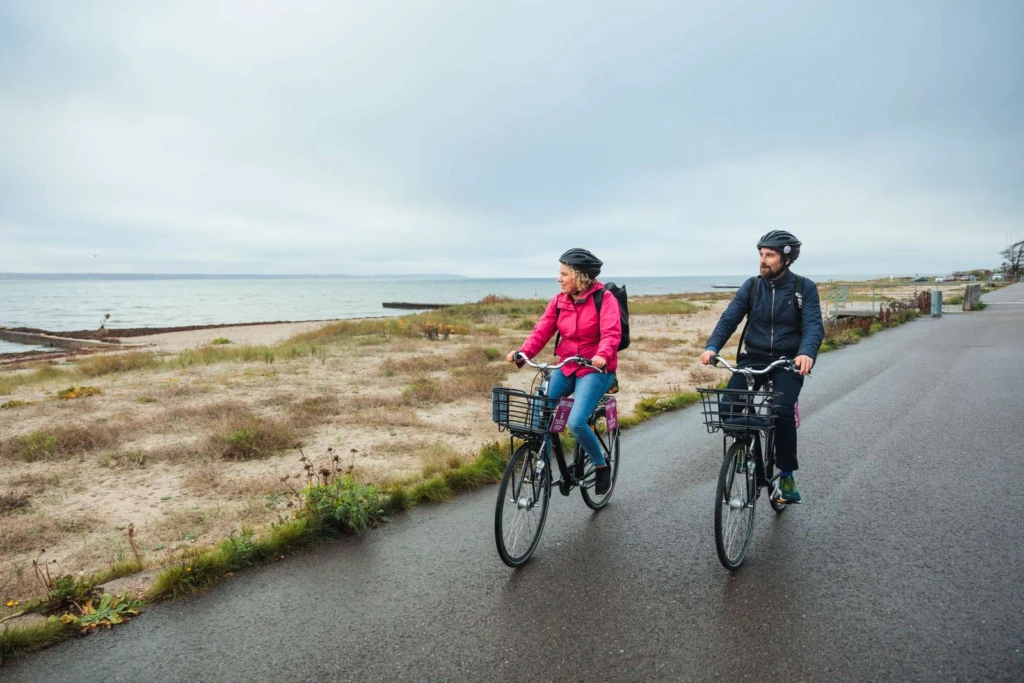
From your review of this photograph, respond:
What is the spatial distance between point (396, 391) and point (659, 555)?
328 inches

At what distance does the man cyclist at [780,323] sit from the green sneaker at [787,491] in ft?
0.79

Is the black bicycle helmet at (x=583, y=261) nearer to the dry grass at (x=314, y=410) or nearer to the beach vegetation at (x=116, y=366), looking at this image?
the dry grass at (x=314, y=410)

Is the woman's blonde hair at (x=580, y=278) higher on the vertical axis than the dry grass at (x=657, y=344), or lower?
higher

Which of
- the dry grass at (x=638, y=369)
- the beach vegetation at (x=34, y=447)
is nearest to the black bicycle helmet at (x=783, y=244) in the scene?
the beach vegetation at (x=34, y=447)

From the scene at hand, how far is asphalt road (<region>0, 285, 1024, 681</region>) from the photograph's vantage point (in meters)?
3.25

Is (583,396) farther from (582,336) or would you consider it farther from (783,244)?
(783,244)

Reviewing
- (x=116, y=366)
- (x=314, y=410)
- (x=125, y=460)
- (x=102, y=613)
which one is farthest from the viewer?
(x=116, y=366)

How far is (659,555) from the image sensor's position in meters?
4.50

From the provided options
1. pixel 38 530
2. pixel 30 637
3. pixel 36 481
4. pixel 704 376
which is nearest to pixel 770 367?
pixel 30 637

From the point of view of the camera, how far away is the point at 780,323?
4793 millimetres

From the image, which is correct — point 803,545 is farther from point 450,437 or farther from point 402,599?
point 450,437

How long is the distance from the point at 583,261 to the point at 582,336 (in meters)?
0.59

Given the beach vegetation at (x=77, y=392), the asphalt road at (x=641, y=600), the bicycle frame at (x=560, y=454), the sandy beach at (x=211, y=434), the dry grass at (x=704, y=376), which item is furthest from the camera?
the dry grass at (x=704, y=376)

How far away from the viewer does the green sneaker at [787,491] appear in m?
5.19
